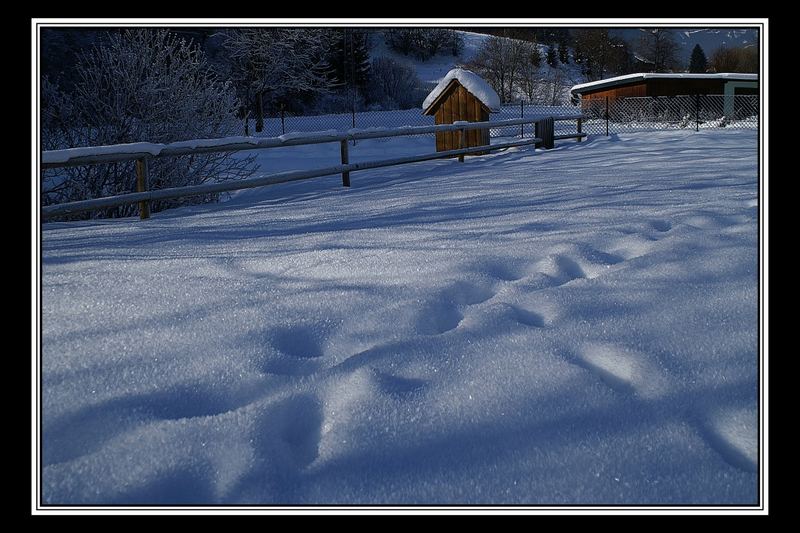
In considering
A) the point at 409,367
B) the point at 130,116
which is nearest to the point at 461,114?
the point at 130,116

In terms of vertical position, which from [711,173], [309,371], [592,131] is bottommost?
[309,371]

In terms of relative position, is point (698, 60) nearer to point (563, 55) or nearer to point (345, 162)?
point (563, 55)

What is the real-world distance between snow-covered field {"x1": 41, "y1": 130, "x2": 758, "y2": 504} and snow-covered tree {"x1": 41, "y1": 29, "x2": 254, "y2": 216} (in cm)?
515

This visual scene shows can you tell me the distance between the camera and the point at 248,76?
92.7 ft

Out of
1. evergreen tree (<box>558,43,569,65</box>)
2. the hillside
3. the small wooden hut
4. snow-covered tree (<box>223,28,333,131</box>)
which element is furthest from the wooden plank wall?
evergreen tree (<box>558,43,569,65</box>)

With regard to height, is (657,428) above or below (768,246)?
below

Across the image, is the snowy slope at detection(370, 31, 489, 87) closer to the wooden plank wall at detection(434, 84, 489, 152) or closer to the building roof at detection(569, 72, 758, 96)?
the building roof at detection(569, 72, 758, 96)

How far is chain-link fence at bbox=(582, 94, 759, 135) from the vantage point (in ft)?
85.7

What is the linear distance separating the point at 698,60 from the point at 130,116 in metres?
46.0

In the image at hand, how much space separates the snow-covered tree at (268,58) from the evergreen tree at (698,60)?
29.4m

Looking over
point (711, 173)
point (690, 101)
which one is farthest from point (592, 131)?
point (711, 173)

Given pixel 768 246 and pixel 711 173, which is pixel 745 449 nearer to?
pixel 768 246

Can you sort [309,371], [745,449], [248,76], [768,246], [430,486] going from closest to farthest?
[430,486] < [745,449] < [309,371] < [768,246] < [248,76]

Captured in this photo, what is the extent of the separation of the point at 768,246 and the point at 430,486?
1.78m
